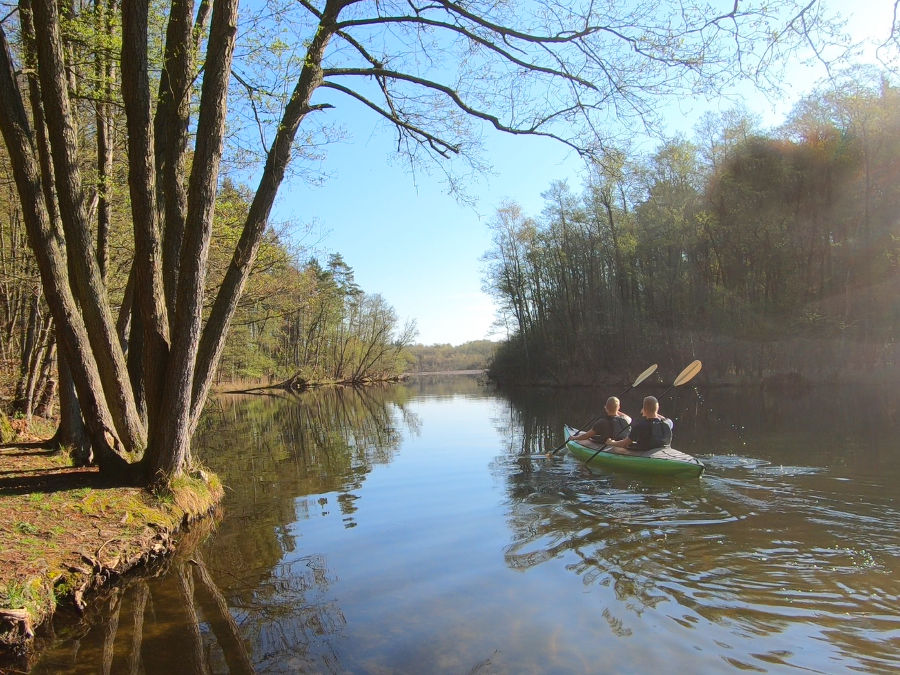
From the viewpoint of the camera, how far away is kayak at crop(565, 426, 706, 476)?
756 centimetres

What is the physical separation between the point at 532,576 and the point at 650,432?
4388 mm

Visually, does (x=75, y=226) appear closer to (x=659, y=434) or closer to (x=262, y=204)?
(x=262, y=204)

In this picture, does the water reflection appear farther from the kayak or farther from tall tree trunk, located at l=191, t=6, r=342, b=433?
tall tree trunk, located at l=191, t=6, r=342, b=433

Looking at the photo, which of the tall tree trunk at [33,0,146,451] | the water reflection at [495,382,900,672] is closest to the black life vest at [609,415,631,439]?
the water reflection at [495,382,900,672]

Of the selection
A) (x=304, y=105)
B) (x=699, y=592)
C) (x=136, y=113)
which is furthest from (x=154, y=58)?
(x=699, y=592)

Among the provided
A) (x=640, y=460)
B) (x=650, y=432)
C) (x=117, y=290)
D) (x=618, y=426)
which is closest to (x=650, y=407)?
(x=650, y=432)

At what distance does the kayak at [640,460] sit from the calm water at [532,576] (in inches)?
7.6

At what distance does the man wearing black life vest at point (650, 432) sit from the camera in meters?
8.32

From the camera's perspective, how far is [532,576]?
4.63m

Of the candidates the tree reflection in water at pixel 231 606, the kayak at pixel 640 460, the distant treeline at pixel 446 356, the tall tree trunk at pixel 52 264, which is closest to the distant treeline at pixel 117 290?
the tall tree trunk at pixel 52 264

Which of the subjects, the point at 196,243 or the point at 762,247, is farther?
the point at 762,247

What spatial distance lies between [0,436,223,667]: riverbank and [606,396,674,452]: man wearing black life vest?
19.6 feet

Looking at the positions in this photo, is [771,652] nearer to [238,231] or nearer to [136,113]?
[136,113]

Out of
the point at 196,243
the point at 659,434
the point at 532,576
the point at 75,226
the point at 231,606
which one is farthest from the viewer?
the point at 659,434
